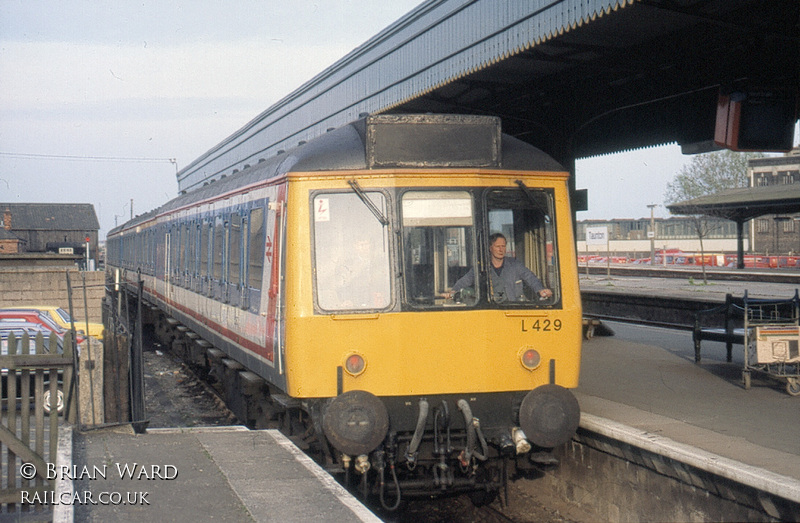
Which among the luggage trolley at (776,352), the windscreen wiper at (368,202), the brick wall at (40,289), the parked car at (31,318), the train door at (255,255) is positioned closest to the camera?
the windscreen wiper at (368,202)

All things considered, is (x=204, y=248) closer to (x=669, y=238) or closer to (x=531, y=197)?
(x=531, y=197)


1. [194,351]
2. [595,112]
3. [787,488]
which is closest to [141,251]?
[194,351]

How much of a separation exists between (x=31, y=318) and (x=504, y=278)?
9783mm

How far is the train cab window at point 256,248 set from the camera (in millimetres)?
7797

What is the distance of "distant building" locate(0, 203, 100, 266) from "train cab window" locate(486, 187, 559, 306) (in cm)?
7840

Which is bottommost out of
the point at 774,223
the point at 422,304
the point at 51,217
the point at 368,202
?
the point at 422,304

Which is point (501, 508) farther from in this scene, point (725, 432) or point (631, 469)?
point (725, 432)

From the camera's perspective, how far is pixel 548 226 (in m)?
7.10

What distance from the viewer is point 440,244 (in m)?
6.78

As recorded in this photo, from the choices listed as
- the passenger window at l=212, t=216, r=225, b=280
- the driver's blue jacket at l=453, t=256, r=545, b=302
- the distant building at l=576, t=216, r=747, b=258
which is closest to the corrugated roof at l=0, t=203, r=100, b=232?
the distant building at l=576, t=216, r=747, b=258

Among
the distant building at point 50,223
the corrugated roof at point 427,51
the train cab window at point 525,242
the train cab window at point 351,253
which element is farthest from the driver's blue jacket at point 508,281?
the distant building at point 50,223

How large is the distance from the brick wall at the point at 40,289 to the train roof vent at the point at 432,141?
1442 cm

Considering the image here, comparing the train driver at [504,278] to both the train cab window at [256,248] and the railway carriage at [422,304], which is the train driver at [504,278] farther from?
the train cab window at [256,248]

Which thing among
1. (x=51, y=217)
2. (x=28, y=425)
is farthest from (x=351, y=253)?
(x=51, y=217)
